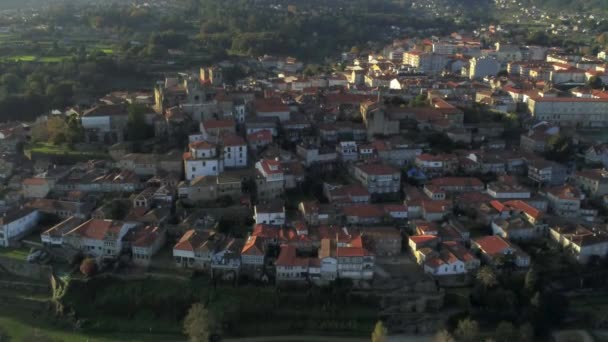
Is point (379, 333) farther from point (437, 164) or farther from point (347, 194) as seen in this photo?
point (437, 164)

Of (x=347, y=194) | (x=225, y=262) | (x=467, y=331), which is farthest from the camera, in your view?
(x=347, y=194)

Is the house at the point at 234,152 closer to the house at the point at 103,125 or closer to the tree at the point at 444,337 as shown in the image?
the house at the point at 103,125

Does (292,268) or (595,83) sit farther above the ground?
(595,83)

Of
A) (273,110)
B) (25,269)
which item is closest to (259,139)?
(273,110)

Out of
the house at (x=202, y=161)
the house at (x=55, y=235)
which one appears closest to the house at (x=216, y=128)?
the house at (x=202, y=161)

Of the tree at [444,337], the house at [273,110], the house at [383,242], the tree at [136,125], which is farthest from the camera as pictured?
the house at [273,110]

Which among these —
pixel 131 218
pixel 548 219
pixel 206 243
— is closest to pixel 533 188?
pixel 548 219

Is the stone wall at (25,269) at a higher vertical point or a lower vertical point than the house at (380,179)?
lower
